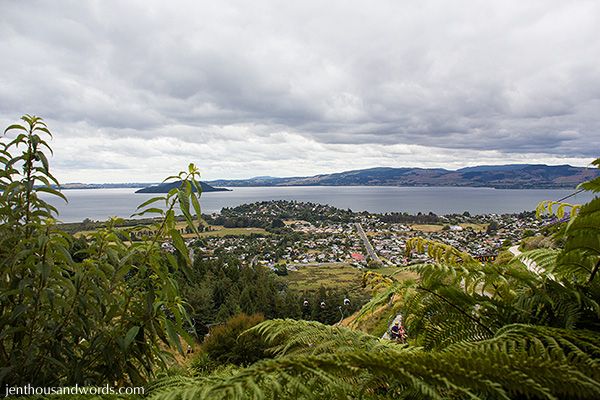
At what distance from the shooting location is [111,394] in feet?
4.86

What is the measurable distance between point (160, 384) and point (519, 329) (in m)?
1.64

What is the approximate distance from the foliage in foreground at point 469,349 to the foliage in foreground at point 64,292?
350 mm

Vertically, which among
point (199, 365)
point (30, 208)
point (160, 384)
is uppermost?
point (30, 208)

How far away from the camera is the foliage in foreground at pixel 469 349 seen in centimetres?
94

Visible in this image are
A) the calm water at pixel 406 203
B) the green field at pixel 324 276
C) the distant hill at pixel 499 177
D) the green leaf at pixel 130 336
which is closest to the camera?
the green leaf at pixel 130 336

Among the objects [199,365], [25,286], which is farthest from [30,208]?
[199,365]

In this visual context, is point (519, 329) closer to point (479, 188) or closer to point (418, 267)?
point (418, 267)

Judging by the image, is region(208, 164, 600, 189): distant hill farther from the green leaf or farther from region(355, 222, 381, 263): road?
the green leaf

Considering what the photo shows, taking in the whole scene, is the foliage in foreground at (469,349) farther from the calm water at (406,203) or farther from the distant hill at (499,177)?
the distant hill at (499,177)

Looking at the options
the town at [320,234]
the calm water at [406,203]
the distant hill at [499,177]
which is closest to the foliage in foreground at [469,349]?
the town at [320,234]

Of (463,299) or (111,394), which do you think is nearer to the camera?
(111,394)

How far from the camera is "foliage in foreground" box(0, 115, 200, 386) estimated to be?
5.58ft

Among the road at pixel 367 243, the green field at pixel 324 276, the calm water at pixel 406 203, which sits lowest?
the green field at pixel 324 276

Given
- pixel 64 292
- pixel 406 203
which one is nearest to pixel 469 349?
pixel 64 292
